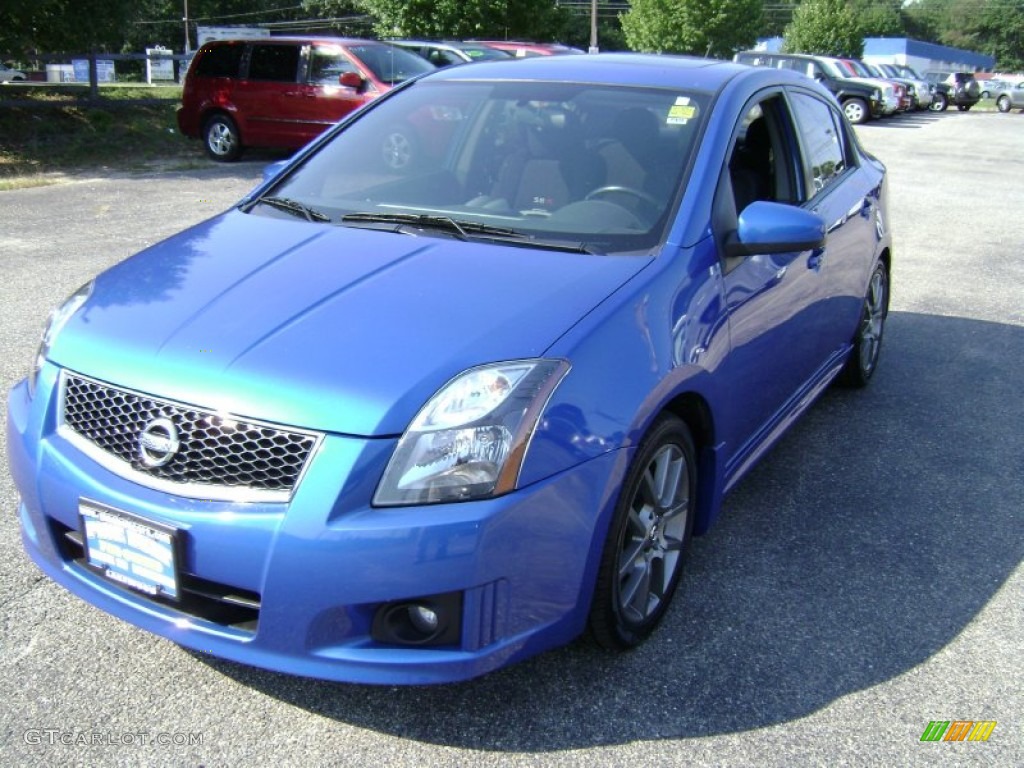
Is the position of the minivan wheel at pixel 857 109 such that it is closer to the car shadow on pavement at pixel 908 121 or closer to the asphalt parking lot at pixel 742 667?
the car shadow on pavement at pixel 908 121

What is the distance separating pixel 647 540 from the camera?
287cm

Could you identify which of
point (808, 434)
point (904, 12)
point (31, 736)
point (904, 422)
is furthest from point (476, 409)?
point (904, 12)

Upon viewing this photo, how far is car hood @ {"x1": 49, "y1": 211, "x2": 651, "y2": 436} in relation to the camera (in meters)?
2.35

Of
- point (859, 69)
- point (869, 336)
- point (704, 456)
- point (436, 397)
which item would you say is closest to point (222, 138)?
point (869, 336)

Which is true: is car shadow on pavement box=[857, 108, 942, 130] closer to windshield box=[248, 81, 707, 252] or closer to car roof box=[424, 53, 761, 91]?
car roof box=[424, 53, 761, 91]

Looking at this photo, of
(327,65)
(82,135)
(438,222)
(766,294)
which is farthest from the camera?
(82,135)

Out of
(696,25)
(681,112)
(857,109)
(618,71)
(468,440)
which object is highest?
(696,25)

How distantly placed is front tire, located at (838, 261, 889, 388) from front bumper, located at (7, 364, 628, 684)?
3077 millimetres

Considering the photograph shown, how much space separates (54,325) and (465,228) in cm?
128

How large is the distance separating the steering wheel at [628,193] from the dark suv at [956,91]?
36.3m

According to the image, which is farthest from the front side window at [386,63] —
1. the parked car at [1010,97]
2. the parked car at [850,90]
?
the parked car at [1010,97]

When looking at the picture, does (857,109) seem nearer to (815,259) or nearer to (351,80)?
(351,80)

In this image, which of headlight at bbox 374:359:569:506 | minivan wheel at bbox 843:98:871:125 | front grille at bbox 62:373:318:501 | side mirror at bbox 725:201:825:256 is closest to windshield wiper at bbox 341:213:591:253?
side mirror at bbox 725:201:825:256

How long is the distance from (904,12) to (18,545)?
400 feet
